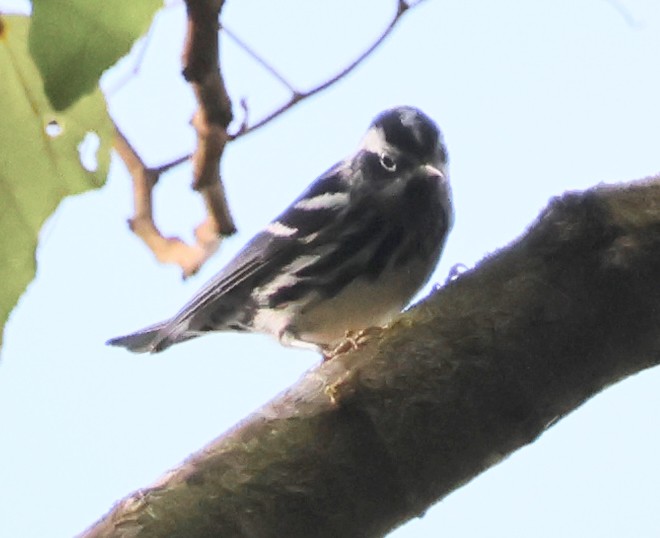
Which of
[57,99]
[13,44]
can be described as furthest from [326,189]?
[57,99]

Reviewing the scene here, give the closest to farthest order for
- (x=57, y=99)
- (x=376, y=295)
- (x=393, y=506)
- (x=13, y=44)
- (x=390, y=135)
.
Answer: (x=57, y=99), (x=13, y=44), (x=393, y=506), (x=376, y=295), (x=390, y=135)

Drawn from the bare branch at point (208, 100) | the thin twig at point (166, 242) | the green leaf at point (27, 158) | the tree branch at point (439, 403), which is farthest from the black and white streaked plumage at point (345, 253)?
the green leaf at point (27, 158)

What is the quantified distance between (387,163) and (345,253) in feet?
0.86

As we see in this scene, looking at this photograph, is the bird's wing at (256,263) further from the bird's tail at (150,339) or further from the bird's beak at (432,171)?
the bird's beak at (432,171)

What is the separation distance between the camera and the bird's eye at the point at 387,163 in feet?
6.06

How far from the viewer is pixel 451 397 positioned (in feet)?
2.88

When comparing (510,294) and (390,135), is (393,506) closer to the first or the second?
(510,294)

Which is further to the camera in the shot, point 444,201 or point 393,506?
point 444,201

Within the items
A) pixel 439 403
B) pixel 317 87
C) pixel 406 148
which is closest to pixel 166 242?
pixel 317 87

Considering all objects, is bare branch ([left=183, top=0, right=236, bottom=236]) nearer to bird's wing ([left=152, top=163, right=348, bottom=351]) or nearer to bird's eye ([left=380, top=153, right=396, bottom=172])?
bird's wing ([left=152, top=163, right=348, bottom=351])

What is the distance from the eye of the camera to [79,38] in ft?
1.73

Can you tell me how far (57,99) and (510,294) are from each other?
537mm

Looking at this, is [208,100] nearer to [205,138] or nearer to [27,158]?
[205,138]

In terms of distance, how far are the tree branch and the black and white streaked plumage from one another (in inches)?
25.9
